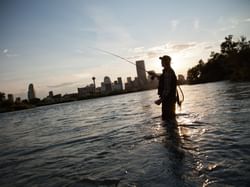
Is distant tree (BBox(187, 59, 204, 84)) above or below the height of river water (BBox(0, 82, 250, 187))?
above

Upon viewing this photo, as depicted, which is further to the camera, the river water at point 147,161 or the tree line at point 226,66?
the tree line at point 226,66

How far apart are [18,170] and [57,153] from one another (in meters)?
1.45

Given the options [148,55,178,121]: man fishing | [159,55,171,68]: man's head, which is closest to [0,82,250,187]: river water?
[148,55,178,121]: man fishing

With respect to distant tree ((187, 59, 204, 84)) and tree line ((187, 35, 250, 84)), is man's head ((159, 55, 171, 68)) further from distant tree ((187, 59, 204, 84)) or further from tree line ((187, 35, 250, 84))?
distant tree ((187, 59, 204, 84))

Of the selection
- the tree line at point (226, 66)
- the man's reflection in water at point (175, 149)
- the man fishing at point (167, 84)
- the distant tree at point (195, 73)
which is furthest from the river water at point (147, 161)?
the distant tree at point (195, 73)

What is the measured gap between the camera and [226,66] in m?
89.8

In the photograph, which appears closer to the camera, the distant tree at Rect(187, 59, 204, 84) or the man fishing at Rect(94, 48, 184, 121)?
the man fishing at Rect(94, 48, 184, 121)

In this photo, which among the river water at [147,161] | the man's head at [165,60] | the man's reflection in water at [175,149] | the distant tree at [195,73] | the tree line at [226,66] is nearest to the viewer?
the river water at [147,161]

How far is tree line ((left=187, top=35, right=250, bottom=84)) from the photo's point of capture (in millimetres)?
67119

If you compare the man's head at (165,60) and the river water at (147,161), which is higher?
the man's head at (165,60)

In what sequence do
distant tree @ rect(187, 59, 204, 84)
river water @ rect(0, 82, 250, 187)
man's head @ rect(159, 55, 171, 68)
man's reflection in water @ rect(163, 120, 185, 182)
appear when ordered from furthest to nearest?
distant tree @ rect(187, 59, 204, 84)
man's head @ rect(159, 55, 171, 68)
man's reflection in water @ rect(163, 120, 185, 182)
river water @ rect(0, 82, 250, 187)

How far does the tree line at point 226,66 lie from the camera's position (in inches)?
2642

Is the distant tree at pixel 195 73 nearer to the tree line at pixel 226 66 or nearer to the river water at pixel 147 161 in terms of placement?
the tree line at pixel 226 66

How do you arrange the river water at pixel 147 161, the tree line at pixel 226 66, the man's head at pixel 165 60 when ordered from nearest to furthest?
the river water at pixel 147 161, the man's head at pixel 165 60, the tree line at pixel 226 66
